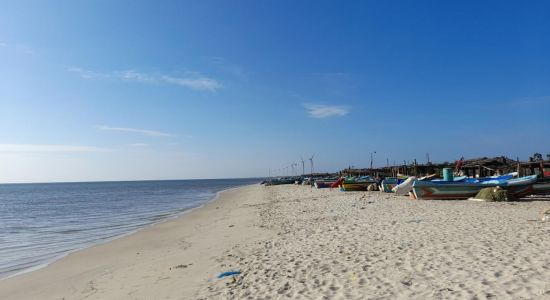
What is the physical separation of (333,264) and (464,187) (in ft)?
57.8

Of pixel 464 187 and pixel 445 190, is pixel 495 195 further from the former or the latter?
pixel 445 190

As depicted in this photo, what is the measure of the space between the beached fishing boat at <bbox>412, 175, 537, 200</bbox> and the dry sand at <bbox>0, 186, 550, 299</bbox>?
7449mm

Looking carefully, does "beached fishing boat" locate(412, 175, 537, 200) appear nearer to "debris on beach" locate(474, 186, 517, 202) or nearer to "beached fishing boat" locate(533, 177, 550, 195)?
"beached fishing boat" locate(533, 177, 550, 195)

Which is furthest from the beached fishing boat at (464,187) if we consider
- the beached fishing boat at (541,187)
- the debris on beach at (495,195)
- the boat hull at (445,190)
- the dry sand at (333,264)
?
the dry sand at (333,264)

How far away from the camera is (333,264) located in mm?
8297

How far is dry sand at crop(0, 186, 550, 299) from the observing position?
21.5 feet

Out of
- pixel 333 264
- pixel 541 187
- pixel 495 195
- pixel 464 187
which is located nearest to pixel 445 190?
pixel 464 187

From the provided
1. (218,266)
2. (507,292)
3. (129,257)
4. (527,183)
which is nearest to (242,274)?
(218,266)

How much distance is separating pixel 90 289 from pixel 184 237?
7378 mm

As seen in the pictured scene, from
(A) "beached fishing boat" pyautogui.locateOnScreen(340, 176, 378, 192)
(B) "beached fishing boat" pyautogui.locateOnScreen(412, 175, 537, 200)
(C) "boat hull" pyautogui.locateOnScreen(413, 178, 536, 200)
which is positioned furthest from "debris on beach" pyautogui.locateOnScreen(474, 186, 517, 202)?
(A) "beached fishing boat" pyautogui.locateOnScreen(340, 176, 378, 192)

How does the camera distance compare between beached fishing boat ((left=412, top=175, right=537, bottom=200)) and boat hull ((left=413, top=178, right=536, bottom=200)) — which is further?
boat hull ((left=413, top=178, right=536, bottom=200))

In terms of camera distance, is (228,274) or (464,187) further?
(464,187)

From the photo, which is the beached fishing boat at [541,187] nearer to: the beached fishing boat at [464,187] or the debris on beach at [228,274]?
the beached fishing boat at [464,187]

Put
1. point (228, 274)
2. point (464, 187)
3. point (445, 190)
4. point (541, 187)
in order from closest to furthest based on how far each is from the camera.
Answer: point (228, 274), point (541, 187), point (464, 187), point (445, 190)
